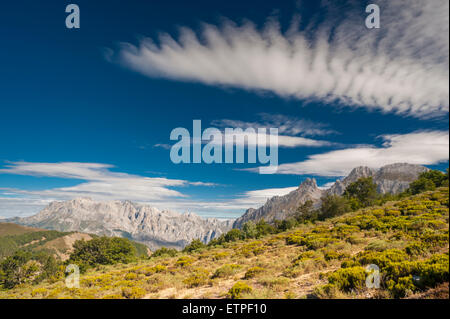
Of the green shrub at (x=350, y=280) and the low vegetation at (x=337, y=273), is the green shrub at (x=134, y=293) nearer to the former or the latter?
the low vegetation at (x=337, y=273)

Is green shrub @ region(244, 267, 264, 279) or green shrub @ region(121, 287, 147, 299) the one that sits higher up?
green shrub @ region(244, 267, 264, 279)

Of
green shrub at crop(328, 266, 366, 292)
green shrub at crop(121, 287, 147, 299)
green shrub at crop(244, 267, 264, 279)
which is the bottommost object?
green shrub at crop(121, 287, 147, 299)

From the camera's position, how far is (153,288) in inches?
472

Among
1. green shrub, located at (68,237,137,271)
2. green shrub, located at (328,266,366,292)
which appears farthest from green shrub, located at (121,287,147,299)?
green shrub, located at (68,237,137,271)

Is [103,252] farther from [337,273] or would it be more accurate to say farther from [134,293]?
[337,273]

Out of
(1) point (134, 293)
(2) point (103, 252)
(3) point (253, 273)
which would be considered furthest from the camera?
(2) point (103, 252)

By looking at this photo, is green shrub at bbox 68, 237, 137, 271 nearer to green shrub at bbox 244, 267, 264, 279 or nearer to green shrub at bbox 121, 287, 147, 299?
green shrub at bbox 121, 287, 147, 299

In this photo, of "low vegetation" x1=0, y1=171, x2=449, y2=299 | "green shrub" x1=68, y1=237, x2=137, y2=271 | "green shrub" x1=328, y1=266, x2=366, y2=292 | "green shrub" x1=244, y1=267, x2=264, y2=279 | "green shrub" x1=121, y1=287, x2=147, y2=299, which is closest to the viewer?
"low vegetation" x1=0, y1=171, x2=449, y2=299

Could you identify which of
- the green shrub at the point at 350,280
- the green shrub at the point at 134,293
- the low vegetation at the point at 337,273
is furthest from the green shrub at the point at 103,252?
the green shrub at the point at 350,280

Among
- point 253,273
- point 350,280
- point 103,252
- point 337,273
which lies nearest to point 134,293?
point 253,273

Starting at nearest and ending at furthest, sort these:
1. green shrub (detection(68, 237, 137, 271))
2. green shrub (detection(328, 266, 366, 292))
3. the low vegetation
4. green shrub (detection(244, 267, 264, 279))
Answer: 1. the low vegetation
2. green shrub (detection(328, 266, 366, 292))
3. green shrub (detection(244, 267, 264, 279))
4. green shrub (detection(68, 237, 137, 271))

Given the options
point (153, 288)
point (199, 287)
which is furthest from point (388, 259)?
point (153, 288)
